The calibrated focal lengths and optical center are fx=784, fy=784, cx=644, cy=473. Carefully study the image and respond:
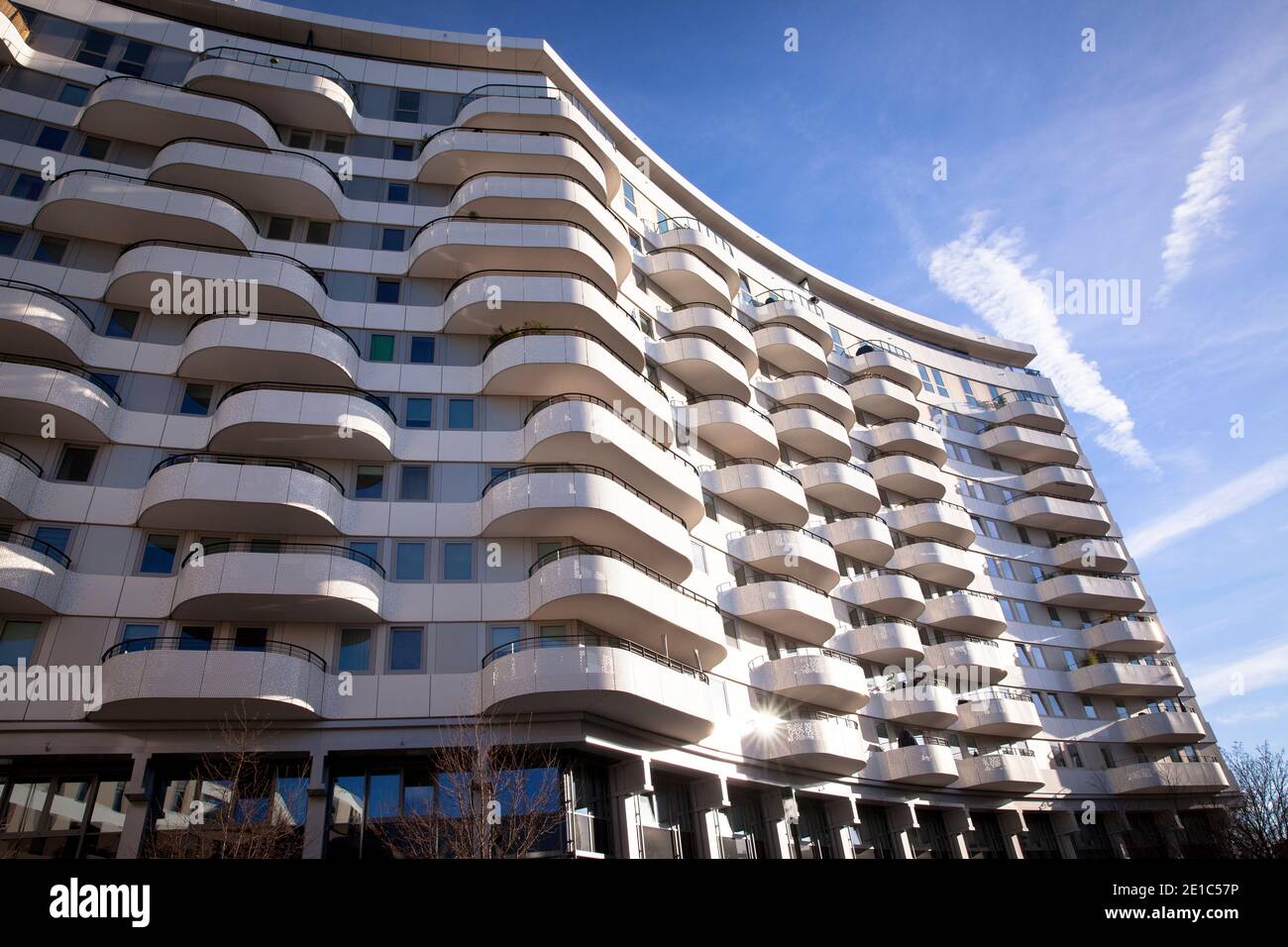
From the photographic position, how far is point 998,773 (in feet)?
117

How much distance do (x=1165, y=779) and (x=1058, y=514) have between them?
1696 centimetres

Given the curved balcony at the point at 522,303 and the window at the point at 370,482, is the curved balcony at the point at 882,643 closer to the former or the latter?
the curved balcony at the point at 522,303

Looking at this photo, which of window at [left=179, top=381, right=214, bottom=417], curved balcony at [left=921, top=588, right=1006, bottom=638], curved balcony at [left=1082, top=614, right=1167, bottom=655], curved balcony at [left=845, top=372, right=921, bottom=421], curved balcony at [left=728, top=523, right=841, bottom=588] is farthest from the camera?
curved balcony at [left=845, top=372, right=921, bottom=421]

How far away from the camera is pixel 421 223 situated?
32250 mm

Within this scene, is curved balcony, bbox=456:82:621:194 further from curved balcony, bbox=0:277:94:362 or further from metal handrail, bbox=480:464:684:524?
metal handrail, bbox=480:464:684:524

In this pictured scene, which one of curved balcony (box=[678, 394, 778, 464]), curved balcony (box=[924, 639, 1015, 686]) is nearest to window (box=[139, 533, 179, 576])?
curved balcony (box=[678, 394, 778, 464])

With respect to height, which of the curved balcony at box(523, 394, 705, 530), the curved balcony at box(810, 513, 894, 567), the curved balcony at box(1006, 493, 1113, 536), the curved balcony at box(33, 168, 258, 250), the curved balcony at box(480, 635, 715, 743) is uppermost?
the curved balcony at box(33, 168, 258, 250)

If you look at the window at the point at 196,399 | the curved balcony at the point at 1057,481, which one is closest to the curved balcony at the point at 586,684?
the window at the point at 196,399

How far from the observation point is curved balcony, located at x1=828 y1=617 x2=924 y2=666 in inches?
1421

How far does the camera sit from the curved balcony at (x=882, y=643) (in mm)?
36094

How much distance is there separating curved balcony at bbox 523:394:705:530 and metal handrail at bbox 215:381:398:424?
4.97 metres

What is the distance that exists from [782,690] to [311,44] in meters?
35.8

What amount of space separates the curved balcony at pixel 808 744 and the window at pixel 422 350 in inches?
719

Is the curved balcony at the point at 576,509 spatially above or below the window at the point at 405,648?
above
